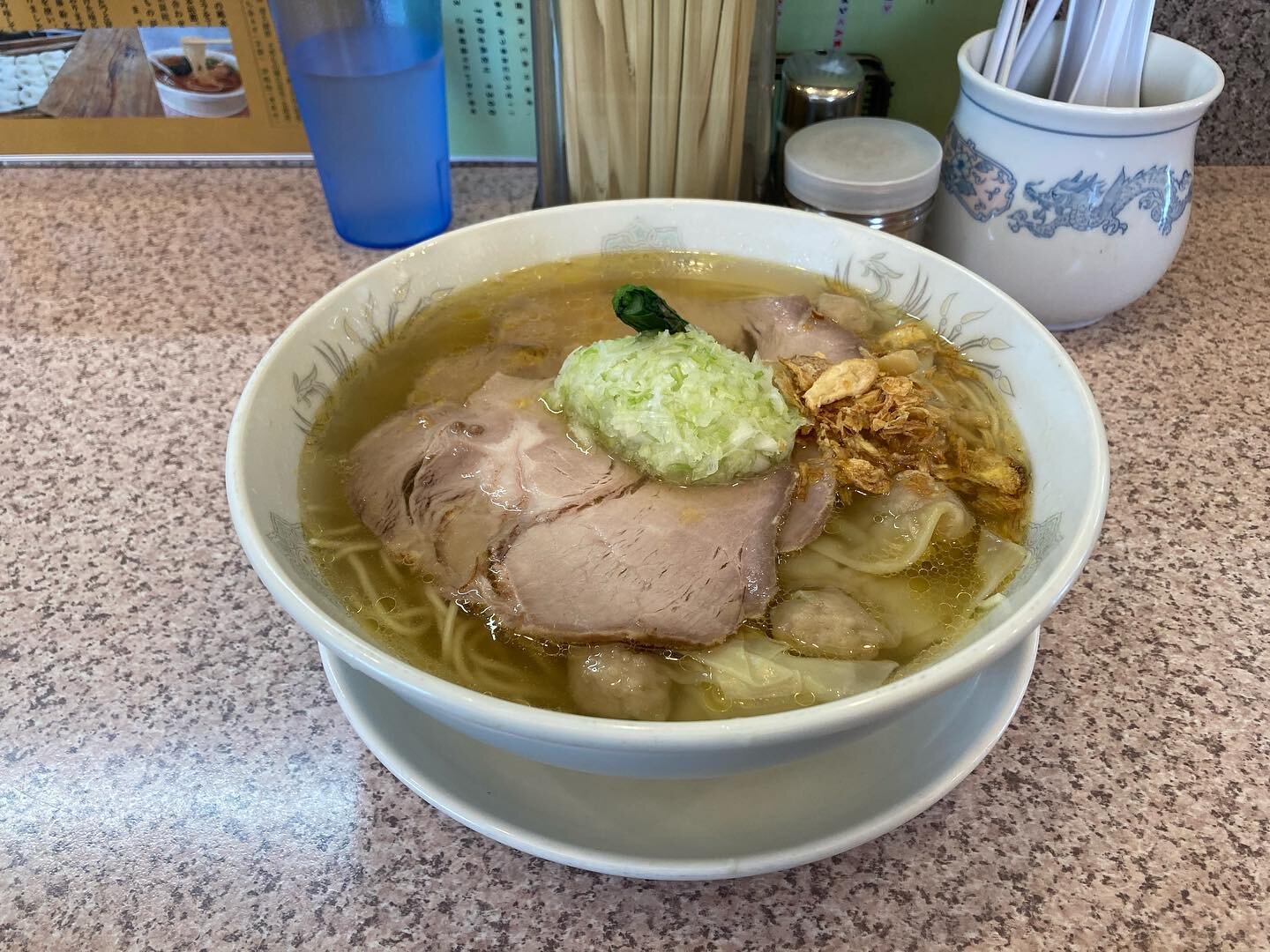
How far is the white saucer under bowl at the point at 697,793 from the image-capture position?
31.6 inches

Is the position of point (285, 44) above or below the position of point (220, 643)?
above

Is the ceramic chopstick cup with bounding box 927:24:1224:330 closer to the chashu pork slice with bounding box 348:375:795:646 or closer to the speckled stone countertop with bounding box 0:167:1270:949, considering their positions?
the speckled stone countertop with bounding box 0:167:1270:949

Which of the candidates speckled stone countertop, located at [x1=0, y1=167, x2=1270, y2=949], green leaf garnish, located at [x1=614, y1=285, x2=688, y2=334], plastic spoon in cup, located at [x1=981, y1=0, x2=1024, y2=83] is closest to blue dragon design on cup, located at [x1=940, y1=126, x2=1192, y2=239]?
plastic spoon in cup, located at [x1=981, y1=0, x2=1024, y2=83]

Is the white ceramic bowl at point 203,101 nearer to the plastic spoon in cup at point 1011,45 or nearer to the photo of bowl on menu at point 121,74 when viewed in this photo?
the photo of bowl on menu at point 121,74

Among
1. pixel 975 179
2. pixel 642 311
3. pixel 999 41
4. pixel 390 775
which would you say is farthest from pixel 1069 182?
pixel 390 775

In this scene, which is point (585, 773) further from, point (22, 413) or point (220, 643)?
point (22, 413)

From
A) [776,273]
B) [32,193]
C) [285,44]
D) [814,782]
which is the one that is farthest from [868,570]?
[32,193]

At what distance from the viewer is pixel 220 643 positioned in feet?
3.62

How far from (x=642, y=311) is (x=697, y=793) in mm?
572

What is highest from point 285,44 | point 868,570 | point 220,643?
point 285,44

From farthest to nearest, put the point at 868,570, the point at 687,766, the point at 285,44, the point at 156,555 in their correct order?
the point at 285,44
the point at 156,555
the point at 868,570
the point at 687,766

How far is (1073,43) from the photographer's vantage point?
1.43 m

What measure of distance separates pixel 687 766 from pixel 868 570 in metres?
0.40

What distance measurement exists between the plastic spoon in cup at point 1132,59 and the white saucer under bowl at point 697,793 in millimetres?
1025
